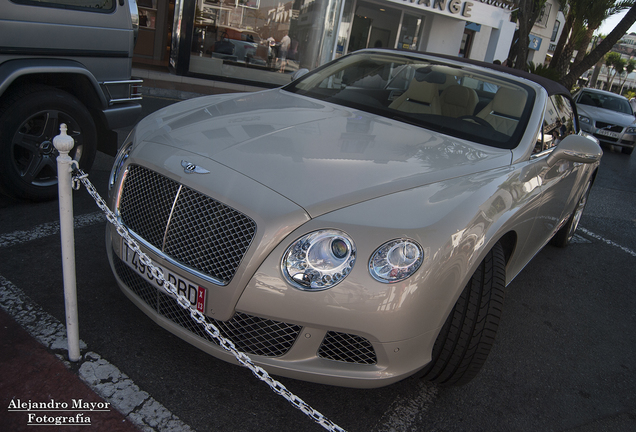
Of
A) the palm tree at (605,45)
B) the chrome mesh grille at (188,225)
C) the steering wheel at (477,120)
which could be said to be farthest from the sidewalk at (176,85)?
the palm tree at (605,45)

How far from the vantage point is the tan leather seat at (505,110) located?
3049mm

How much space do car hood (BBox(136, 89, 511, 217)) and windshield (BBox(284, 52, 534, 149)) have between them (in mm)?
196

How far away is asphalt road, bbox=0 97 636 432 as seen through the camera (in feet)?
7.02

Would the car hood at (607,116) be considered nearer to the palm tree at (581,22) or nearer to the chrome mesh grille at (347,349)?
the palm tree at (581,22)

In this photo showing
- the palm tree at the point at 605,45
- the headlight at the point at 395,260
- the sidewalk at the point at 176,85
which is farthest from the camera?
the palm tree at the point at 605,45

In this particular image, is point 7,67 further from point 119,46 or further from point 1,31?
point 119,46

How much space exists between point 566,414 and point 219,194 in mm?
1991

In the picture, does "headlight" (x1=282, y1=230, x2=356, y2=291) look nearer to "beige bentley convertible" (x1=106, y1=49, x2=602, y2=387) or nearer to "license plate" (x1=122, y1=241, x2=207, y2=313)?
"beige bentley convertible" (x1=106, y1=49, x2=602, y2=387)

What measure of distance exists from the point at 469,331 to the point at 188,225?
1.29 metres

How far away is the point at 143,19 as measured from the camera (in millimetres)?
12133

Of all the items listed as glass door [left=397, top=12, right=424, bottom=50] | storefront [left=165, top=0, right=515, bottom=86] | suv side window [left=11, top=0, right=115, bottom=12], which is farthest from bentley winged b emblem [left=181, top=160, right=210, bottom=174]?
glass door [left=397, top=12, right=424, bottom=50]

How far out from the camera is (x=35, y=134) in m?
3.62

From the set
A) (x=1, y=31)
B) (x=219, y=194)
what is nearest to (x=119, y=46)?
(x=1, y=31)

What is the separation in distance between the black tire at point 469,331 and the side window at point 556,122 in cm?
117
